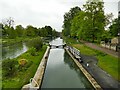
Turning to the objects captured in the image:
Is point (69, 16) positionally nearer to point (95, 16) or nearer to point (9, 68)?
point (95, 16)

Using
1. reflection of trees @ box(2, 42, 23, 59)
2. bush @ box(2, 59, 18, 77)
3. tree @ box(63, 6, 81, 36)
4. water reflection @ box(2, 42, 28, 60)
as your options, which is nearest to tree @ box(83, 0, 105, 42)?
water reflection @ box(2, 42, 28, 60)

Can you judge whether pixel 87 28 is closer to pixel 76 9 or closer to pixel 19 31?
pixel 76 9

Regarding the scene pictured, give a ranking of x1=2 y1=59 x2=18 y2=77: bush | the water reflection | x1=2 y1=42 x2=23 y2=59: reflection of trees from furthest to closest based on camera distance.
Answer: x1=2 y1=42 x2=23 y2=59: reflection of trees
the water reflection
x1=2 y1=59 x2=18 y2=77: bush

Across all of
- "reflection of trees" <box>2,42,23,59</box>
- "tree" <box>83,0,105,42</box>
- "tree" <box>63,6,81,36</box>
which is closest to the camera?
"reflection of trees" <box>2,42,23,59</box>

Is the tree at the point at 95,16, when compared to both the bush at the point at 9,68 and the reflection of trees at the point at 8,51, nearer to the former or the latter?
the reflection of trees at the point at 8,51

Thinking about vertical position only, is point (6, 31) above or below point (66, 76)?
above

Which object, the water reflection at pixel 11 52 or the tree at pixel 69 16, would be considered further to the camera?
the tree at pixel 69 16

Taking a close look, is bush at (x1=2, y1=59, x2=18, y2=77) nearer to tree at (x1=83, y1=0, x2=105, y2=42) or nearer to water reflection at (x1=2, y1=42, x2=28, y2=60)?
water reflection at (x1=2, y1=42, x2=28, y2=60)

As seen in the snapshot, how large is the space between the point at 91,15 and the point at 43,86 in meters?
35.1

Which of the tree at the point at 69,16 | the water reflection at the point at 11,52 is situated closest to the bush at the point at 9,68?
the water reflection at the point at 11,52

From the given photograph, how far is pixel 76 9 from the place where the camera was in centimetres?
8669

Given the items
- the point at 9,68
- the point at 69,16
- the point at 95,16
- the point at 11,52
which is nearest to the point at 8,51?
the point at 11,52

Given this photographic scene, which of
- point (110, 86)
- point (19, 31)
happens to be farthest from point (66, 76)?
point (19, 31)

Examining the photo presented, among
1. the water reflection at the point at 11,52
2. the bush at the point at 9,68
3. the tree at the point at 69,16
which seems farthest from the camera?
the tree at the point at 69,16
